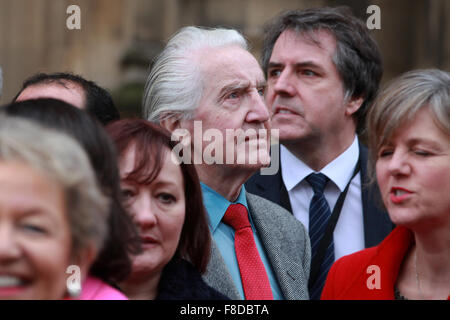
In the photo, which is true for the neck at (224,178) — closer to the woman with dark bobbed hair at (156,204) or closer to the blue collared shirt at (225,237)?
the blue collared shirt at (225,237)

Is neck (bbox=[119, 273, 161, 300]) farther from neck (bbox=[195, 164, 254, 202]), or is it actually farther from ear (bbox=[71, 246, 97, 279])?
neck (bbox=[195, 164, 254, 202])

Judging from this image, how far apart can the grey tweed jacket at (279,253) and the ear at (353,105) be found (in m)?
1.34

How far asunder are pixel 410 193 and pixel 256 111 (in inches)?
36.7

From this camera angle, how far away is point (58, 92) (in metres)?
3.70

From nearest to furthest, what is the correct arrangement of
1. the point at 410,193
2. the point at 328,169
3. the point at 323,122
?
the point at 410,193 → the point at 328,169 → the point at 323,122

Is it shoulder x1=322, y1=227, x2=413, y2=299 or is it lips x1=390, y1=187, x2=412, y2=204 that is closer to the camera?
lips x1=390, y1=187, x2=412, y2=204

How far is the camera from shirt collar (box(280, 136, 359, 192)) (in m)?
4.61

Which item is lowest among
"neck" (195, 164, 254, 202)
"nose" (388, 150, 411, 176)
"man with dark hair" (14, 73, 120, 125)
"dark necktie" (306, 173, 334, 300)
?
"dark necktie" (306, 173, 334, 300)

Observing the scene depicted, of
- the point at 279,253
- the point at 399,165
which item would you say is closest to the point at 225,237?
the point at 279,253

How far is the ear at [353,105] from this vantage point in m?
5.13

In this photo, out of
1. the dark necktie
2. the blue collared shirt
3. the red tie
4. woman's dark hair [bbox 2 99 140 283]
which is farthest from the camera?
the dark necktie

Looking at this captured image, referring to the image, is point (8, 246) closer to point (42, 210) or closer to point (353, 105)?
point (42, 210)

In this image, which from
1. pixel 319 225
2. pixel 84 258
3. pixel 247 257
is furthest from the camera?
pixel 319 225

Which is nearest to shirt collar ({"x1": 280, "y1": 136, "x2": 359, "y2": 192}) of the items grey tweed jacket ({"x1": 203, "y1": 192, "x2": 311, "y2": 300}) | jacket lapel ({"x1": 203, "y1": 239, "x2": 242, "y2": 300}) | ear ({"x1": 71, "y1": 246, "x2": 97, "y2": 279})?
grey tweed jacket ({"x1": 203, "y1": 192, "x2": 311, "y2": 300})
